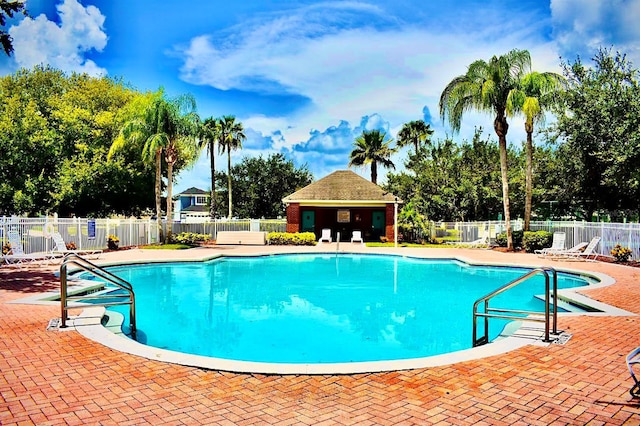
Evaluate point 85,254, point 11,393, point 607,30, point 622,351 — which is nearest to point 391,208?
point 607,30

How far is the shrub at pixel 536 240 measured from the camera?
Answer: 22.1 metres

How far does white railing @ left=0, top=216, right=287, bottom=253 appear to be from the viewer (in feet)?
60.1

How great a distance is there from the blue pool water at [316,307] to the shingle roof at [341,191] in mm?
10466

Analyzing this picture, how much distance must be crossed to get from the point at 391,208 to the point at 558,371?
81.7 ft

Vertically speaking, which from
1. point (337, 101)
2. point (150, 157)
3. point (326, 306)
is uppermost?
point (337, 101)

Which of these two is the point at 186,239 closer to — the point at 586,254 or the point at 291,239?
the point at 291,239

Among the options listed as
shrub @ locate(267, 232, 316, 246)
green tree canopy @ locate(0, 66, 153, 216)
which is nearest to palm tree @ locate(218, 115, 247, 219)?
green tree canopy @ locate(0, 66, 153, 216)

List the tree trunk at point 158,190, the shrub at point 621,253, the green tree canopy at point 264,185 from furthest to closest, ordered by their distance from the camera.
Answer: the green tree canopy at point 264,185 → the tree trunk at point 158,190 → the shrub at point 621,253

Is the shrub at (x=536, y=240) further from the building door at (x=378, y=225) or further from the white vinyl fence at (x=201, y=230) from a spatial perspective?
the building door at (x=378, y=225)

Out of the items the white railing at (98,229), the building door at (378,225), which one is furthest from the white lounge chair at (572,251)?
the white railing at (98,229)

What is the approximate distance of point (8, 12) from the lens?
14.7 meters

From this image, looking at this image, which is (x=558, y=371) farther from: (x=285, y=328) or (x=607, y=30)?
(x=607, y=30)

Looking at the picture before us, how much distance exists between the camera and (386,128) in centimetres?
4328

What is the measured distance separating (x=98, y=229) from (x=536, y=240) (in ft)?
71.3
